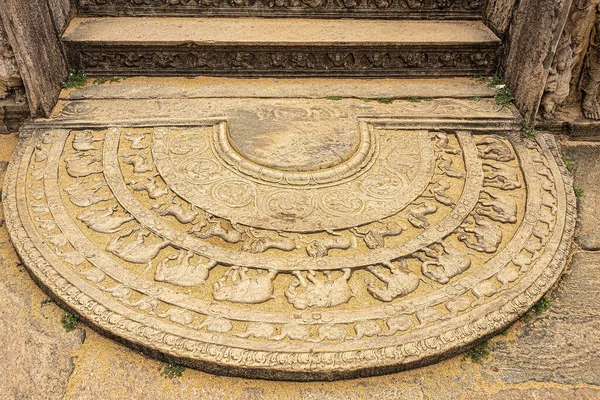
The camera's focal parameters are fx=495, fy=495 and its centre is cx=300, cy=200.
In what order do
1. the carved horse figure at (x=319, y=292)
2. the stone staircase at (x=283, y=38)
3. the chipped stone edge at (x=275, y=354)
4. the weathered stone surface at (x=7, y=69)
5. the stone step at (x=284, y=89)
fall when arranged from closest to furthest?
the chipped stone edge at (x=275, y=354) < the carved horse figure at (x=319, y=292) < the weathered stone surface at (x=7, y=69) < the stone step at (x=284, y=89) < the stone staircase at (x=283, y=38)

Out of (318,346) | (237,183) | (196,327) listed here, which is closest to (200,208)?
(237,183)

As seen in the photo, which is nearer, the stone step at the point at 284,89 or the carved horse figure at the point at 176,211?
the carved horse figure at the point at 176,211

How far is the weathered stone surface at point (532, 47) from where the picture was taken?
13.9 feet

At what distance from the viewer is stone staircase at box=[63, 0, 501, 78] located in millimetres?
4965

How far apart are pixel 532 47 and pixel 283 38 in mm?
2351

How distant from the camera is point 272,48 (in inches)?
197

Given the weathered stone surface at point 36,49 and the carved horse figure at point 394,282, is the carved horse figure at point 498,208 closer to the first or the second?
the carved horse figure at point 394,282

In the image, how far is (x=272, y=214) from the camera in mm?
3754

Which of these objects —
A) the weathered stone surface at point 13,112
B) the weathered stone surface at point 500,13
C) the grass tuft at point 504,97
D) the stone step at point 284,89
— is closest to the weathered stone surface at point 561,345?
the grass tuft at point 504,97

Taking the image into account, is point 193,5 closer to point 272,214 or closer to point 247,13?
point 247,13

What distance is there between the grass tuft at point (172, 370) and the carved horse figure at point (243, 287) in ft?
1.51

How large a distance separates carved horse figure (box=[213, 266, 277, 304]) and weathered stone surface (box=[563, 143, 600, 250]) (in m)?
2.48

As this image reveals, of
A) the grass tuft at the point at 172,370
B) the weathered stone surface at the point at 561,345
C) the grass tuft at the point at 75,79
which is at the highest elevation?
the grass tuft at the point at 75,79

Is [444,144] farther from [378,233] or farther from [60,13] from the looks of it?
[60,13]
